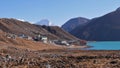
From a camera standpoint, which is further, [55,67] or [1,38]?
[1,38]

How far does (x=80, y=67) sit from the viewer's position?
35.6m

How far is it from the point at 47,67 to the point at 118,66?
7331mm

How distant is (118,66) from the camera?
3566cm

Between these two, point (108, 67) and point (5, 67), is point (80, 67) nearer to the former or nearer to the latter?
point (108, 67)

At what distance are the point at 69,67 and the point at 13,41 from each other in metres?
81.2

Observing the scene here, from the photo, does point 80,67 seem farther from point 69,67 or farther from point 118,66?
point 118,66

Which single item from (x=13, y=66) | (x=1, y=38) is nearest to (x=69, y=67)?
(x=13, y=66)

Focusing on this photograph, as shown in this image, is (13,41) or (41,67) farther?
(13,41)

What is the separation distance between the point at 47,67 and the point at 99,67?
17.5 feet

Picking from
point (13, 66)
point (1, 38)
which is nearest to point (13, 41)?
point (1, 38)

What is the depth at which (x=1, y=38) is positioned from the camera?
11119 cm

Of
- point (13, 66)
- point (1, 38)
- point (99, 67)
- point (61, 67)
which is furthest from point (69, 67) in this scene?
point (1, 38)

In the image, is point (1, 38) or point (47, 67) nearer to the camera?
point (47, 67)

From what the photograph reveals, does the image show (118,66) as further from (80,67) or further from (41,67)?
(41,67)
